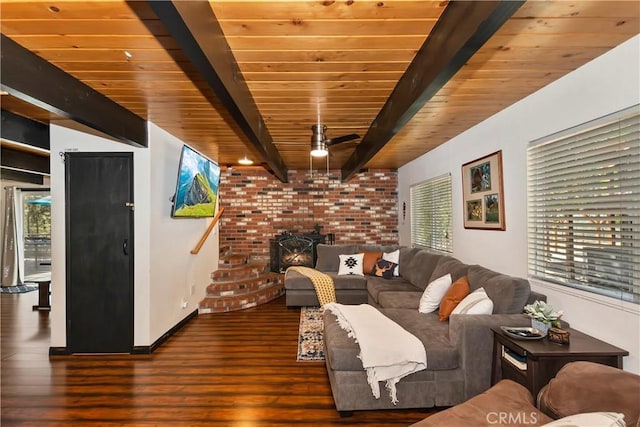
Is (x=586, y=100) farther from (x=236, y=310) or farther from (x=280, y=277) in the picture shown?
(x=280, y=277)

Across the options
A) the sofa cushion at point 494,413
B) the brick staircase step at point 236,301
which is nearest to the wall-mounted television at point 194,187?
the brick staircase step at point 236,301

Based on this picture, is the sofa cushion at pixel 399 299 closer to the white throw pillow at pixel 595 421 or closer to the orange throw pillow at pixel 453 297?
the orange throw pillow at pixel 453 297

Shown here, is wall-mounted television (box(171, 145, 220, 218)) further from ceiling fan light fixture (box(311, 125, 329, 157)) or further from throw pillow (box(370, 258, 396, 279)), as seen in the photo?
throw pillow (box(370, 258, 396, 279))

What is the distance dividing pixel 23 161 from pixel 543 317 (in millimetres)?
6229

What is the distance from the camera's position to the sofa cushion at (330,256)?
5403mm

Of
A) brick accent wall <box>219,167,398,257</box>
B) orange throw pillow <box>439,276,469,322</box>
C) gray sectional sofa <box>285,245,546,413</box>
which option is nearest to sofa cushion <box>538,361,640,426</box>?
gray sectional sofa <box>285,245,546,413</box>

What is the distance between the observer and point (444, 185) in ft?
14.6

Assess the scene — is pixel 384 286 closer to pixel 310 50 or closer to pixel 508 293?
pixel 508 293

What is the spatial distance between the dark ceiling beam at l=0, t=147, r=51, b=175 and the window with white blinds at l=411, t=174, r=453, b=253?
5.65 metres

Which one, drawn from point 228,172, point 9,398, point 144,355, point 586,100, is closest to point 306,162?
point 228,172

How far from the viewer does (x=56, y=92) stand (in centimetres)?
207

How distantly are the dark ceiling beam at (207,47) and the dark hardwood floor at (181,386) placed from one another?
204 centimetres

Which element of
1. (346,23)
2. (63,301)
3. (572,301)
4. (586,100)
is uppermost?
(346,23)

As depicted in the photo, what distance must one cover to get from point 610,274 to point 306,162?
4436mm
